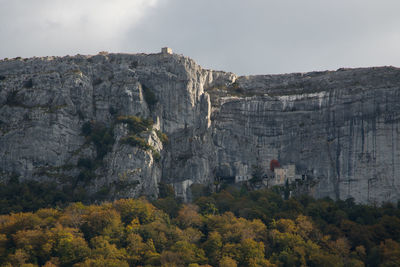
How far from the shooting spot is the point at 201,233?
8788 centimetres

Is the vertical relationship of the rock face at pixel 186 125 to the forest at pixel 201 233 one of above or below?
above

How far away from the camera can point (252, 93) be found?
4257 inches

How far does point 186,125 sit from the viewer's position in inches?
4067

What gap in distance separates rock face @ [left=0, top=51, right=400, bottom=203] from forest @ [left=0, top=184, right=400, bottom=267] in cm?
368

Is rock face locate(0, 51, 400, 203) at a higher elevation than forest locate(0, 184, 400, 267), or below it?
higher

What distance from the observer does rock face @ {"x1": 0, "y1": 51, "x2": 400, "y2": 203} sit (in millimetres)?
95875

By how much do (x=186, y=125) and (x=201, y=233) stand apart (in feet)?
61.1

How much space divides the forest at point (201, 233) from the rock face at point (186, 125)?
12.1 ft

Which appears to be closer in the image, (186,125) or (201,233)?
(201,233)

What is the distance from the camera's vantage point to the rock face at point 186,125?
9588 centimetres

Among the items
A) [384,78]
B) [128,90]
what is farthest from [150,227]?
[384,78]

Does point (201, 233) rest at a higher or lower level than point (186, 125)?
lower

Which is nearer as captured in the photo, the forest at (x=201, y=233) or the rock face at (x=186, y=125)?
the forest at (x=201, y=233)

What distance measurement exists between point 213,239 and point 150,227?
6.03 metres
